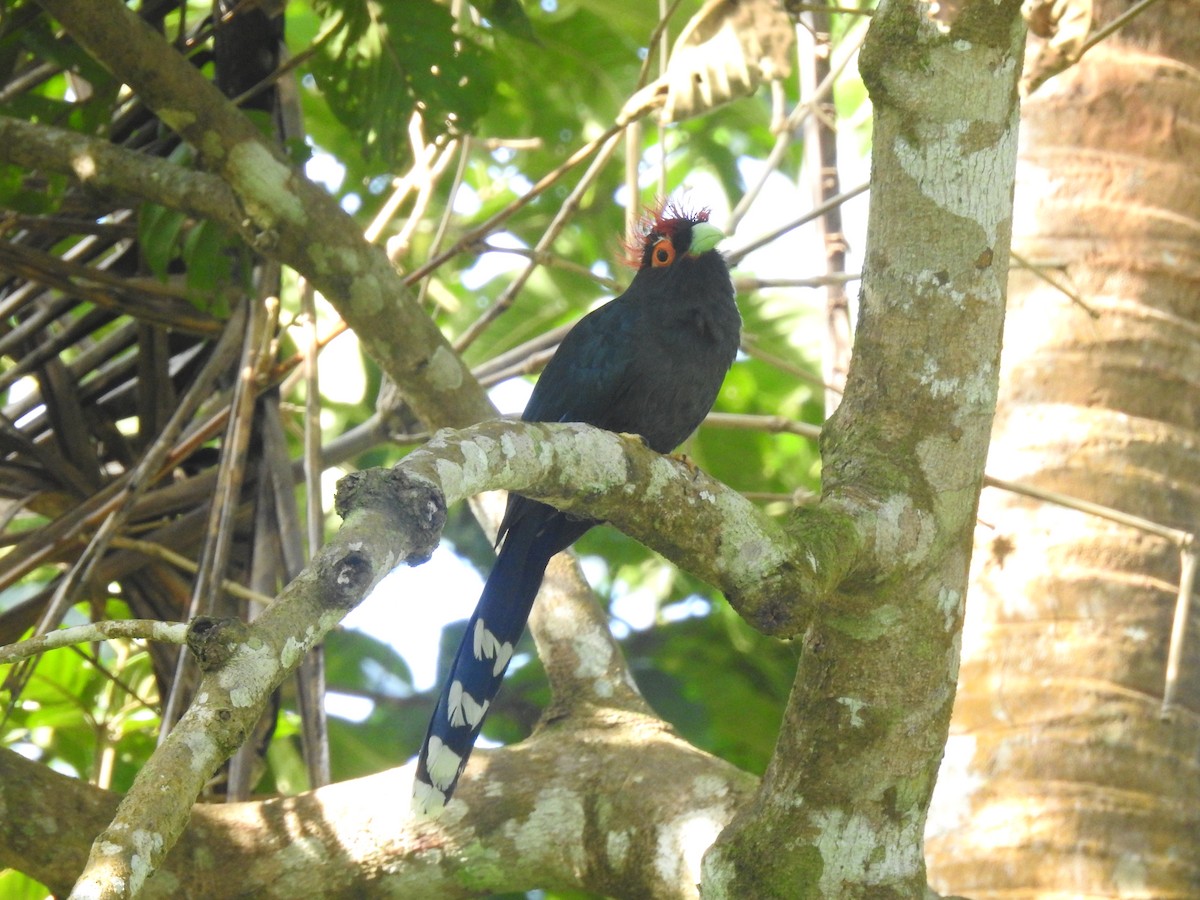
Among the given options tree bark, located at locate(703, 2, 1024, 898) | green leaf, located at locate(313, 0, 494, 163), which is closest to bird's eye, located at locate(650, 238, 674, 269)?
green leaf, located at locate(313, 0, 494, 163)

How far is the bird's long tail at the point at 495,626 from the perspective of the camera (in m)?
2.53

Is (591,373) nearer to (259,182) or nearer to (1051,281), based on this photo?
(259,182)

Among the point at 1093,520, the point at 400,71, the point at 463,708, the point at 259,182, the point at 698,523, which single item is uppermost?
the point at 400,71

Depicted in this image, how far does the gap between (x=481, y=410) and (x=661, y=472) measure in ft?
3.36

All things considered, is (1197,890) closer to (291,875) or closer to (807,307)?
(291,875)

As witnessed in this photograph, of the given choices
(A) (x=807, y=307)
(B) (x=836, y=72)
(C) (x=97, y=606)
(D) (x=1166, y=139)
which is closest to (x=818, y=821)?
(C) (x=97, y=606)

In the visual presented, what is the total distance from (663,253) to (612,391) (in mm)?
599

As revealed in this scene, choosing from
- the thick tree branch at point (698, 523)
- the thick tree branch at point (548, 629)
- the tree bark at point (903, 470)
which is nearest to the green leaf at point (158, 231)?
the thick tree branch at point (548, 629)

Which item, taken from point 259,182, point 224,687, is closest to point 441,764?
point 259,182

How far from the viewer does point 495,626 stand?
281cm

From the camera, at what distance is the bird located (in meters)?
2.71

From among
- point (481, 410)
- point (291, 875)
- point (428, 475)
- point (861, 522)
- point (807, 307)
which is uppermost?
point (807, 307)

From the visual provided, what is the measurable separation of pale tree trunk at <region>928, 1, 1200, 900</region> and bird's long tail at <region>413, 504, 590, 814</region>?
45.9 inches

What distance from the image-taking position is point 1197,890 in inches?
112
